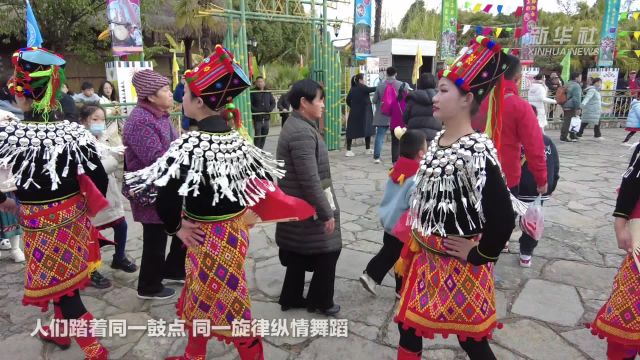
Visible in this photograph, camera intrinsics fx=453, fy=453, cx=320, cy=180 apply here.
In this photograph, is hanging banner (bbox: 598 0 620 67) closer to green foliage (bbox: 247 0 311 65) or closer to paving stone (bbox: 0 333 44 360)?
green foliage (bbox: 247 0 311 65)

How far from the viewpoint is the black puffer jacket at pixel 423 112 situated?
6.41 metres

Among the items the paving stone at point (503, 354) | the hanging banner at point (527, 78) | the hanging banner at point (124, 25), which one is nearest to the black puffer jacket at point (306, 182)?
the paving stone at point (503, 354)

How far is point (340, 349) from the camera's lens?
9.88ft

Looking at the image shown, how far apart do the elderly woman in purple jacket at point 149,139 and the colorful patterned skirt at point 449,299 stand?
81.4 inches

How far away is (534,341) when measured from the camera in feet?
10.1

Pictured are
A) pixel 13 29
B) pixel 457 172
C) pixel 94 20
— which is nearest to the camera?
pixel 457 172

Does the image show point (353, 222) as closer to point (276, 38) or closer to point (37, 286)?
point (37, 286)

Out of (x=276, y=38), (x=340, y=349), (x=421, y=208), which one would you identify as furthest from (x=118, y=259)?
(x=276, y=38)

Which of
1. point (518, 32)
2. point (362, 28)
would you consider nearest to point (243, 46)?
point (362, 28)

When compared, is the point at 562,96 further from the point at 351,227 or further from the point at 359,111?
the point at 351,227

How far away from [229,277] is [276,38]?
21.3 meters

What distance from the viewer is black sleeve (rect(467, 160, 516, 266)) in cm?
187

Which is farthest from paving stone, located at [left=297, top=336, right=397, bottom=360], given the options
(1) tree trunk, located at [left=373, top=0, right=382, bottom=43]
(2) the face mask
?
(1) tree trunk, located at [left=373, top=0, right=382, bottom=43]

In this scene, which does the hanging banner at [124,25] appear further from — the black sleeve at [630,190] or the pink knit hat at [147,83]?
the black sleeve at [630,190]
